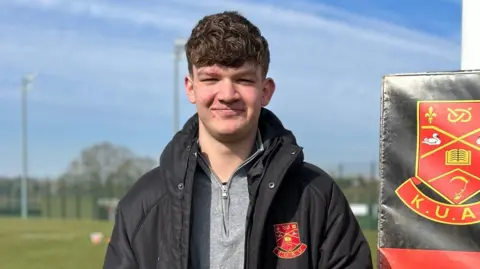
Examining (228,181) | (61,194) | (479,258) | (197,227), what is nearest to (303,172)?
(228,181)

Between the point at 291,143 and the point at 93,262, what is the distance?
10534 mm

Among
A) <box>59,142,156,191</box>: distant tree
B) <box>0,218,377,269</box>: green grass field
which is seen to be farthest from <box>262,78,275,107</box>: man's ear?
<box>59,142,156,191</box>: distant tree

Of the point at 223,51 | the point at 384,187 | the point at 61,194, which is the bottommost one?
the point at 61,194

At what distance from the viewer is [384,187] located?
110 inches

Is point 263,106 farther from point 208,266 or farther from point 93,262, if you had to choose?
point 93,262

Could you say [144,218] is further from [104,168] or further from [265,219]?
[104,168]

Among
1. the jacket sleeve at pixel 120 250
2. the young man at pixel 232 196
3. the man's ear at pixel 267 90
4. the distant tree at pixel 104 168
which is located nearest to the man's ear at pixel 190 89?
the young man at pixel 232 196

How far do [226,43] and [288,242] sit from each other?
72cm

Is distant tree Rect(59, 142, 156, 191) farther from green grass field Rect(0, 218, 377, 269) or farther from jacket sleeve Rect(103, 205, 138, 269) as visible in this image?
jacket sleeve Rect(103, 205, 138, 269)

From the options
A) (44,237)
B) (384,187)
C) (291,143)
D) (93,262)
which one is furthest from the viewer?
(44,237)

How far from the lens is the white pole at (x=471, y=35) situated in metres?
3.03

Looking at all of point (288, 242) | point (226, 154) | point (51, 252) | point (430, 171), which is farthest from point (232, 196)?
point (51, 252)

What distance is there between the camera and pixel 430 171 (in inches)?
107

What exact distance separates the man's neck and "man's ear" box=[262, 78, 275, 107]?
12 cm
